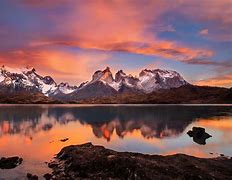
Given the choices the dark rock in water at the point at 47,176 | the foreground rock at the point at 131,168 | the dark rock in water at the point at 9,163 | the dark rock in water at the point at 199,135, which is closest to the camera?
the foreground rock at the point at 131,168

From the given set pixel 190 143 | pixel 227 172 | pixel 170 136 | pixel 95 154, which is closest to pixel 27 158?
pixel 95 154

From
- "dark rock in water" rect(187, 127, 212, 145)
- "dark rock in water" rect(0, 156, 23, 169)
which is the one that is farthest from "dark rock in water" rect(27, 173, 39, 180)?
"dark rock in water" rect(187, 127, 212, 145)

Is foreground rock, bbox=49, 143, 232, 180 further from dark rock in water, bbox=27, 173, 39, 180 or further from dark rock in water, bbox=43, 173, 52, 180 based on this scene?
dark rock in water, bbox=27, 173, 39, 180

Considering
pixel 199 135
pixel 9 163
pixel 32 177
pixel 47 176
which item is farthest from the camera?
pixel 199 135

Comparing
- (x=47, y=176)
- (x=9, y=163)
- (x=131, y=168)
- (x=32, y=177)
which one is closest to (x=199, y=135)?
(x=131, y=168)

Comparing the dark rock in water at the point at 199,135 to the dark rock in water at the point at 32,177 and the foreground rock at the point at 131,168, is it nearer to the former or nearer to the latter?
the foreground rock at the point at 131,168

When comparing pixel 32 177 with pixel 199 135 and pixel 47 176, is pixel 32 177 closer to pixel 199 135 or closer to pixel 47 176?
pixel 47 176

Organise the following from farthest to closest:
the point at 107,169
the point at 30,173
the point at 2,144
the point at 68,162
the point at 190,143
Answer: the point at 190,143, the point at 2,144, the point at 68,162, the point at 30,173, the point at 107,169

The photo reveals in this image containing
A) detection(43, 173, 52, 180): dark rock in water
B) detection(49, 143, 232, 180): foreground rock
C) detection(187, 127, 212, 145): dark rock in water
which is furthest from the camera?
detection(187, 127, 212, 145): dark rock in water

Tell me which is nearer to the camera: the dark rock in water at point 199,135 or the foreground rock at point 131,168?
the foreground rock at point 131,168

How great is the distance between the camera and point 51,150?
6412cm

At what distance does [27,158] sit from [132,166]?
80.7ft

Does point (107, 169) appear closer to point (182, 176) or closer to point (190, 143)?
point (182, 176)

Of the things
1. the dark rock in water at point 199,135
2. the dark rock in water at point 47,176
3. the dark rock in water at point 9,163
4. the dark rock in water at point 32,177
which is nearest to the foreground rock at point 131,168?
the dark rock in water at point 47,176
